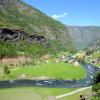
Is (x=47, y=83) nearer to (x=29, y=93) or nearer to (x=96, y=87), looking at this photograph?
(x=29, y=93)

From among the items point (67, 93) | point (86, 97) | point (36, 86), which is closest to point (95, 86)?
point (86, 97)

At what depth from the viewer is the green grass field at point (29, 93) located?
138 meters

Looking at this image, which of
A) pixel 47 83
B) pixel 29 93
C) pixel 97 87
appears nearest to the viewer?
pixel 97 87

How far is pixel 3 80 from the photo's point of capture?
7687 inches

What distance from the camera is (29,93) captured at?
149 metres

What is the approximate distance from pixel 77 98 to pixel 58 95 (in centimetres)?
1755

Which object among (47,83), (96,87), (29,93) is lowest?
(29,93)

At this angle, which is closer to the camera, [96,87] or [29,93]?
[96,87]

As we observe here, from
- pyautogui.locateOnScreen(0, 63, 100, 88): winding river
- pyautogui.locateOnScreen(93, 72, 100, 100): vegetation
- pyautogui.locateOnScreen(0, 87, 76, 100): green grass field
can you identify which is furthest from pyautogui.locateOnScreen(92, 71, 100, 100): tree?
pyautogui.locateOnScreen(0, 63, 100, 88): winding river

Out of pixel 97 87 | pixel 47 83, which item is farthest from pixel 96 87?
pixel 47 83

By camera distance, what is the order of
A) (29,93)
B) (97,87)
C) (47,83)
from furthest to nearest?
(47,83)
(29,93)
(97,87)

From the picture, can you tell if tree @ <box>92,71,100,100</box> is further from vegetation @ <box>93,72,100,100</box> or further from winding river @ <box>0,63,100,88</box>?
winding river @ <box>0,63,100,88</box>

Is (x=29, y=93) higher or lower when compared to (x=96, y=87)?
lower

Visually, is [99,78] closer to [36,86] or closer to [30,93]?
[30,93]
